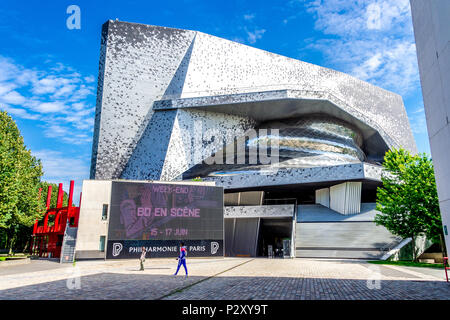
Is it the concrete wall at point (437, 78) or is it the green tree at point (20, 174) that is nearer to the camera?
the concrete wall at point (437, 78)

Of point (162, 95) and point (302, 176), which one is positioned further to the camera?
point (162, 95)

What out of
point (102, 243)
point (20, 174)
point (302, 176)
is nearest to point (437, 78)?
point (102, 243)

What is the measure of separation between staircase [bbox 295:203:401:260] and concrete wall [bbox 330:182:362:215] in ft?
2.38

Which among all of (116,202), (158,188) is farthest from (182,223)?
(116,202)

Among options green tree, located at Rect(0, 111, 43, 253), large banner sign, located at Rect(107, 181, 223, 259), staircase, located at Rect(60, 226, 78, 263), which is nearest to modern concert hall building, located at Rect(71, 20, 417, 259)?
green tree, located at Rect(0, 111, 43, 253)

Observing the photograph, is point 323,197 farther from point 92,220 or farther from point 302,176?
point 92,220

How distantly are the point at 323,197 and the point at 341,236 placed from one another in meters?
8.21

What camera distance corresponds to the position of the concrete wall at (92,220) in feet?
78.6

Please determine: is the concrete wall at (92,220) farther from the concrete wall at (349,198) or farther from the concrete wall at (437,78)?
the concrete wall at (349,198)

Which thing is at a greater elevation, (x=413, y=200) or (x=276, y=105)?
(x=276, y=105)

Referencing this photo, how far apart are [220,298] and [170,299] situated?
4.24ft

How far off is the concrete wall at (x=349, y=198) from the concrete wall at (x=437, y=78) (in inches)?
986

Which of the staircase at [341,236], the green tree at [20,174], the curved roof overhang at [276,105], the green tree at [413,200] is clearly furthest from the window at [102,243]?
the green tree at [413,200]

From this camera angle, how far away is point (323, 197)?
3978cm
